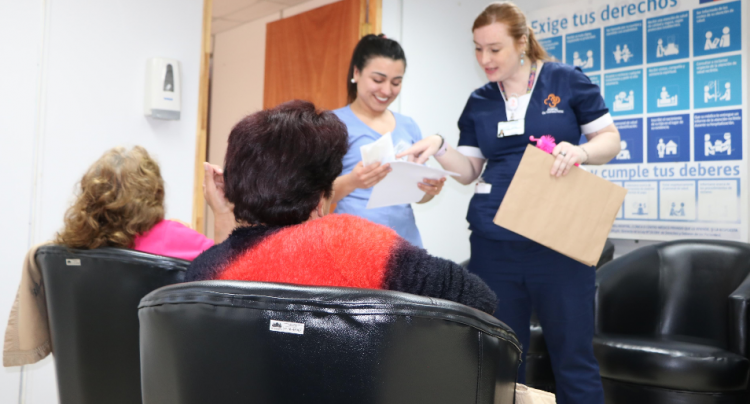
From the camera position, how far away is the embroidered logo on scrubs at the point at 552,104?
1925 mm

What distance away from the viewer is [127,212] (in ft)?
5.41

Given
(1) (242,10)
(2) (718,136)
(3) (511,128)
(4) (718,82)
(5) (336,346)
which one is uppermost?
(1) (242,10)

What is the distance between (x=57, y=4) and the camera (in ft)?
9.11

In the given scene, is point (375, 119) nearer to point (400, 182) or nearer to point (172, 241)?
point (400, 182)

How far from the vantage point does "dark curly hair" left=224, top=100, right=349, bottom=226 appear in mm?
1033

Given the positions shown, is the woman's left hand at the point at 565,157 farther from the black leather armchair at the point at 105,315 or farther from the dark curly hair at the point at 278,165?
the black leather armchair at the point at 105,315

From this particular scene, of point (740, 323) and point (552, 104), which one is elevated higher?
point (552, 104)

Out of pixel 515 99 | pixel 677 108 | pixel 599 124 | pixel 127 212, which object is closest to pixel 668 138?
pixel 677 108

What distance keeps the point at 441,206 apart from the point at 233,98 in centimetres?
289

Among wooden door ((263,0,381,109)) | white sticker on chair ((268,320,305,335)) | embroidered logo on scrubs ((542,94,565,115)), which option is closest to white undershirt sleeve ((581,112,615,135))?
embroidered logo on scrubs ((542,94,565,115))

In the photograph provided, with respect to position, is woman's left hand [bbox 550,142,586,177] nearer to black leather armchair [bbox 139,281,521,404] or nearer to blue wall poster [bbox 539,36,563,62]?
black leather armchair [bbox 139,281,521,404]

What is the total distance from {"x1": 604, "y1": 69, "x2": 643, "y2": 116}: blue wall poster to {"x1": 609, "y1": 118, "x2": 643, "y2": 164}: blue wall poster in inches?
2.7

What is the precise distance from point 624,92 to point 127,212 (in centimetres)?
321

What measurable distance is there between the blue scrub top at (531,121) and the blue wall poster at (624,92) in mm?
1973
